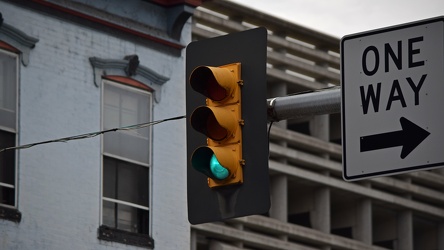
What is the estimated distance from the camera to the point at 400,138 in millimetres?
11500

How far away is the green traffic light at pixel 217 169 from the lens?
12055 mm

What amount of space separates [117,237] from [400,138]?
→ 11927 mm

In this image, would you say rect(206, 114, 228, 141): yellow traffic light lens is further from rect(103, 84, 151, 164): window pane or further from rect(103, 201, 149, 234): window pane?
rect(103, 84, 151, 164): window pane

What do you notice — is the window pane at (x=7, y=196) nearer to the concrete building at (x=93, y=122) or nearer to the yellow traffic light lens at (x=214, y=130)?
the concrete building at (x=93, y=122)

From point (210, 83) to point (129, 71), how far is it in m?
11.7

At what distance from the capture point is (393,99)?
1158cm

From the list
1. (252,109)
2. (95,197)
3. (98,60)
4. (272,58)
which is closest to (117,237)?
(95,197)

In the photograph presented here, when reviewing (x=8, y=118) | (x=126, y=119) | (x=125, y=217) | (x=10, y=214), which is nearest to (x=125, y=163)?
(x=126, y=119)

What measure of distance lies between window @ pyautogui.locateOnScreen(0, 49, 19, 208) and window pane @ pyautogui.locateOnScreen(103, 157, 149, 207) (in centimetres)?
187

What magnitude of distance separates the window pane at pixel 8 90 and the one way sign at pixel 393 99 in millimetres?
→ 10842

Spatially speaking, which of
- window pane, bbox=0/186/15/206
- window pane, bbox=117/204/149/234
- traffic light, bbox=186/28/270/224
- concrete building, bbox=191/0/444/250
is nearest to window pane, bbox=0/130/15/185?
window pane, bbox=0/186/15/206

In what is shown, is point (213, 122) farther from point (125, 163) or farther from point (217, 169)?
point (125, 163)

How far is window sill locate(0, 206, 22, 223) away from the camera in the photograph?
21250 millimetres

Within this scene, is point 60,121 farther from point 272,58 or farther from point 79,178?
point 272,58
